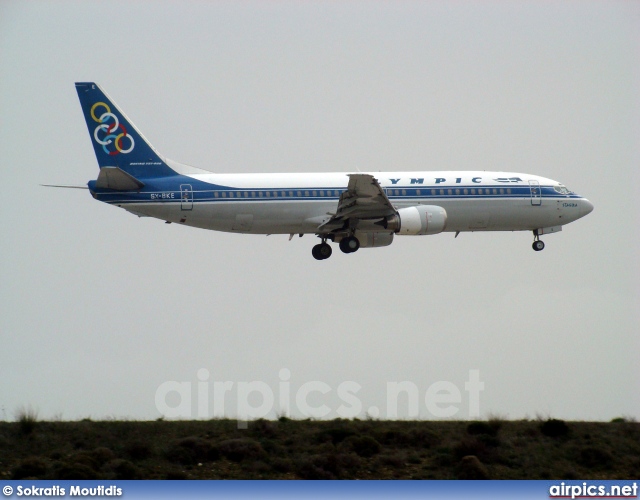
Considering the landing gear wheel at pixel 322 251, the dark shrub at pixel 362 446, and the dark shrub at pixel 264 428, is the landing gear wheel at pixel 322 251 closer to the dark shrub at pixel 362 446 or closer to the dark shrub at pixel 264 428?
the dark shrub at pixel 264 428

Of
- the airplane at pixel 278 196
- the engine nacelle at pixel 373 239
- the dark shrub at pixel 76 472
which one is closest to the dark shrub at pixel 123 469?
the dark shrub at pixel 76 472

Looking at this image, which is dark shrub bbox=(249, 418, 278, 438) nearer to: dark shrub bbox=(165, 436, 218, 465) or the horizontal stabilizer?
dark shrub bbox=(165, 436, 218, 465)

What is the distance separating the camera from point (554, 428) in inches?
1860

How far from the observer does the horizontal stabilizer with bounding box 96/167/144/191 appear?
5378 centimetres

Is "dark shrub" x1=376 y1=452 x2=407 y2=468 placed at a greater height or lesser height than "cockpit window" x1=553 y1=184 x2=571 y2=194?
lesser

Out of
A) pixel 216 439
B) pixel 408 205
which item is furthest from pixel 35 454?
pixel 408 205

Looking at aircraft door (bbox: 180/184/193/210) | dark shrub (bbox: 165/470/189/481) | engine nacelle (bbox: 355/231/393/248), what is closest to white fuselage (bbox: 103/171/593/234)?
aircraft door (bbox: 180/184/193/210)

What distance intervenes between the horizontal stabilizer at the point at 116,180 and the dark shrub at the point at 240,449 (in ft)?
50.8

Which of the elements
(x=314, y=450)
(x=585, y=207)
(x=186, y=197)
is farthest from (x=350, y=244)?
(x=314, y=450)

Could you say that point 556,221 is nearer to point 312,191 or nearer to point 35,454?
point 312,191

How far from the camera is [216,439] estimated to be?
45.2 metres

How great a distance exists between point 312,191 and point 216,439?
54.0 ft

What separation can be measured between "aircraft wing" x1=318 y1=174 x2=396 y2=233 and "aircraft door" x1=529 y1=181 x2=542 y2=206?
29.0 feet

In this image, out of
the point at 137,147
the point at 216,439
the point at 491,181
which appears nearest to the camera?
the point at 216,439
